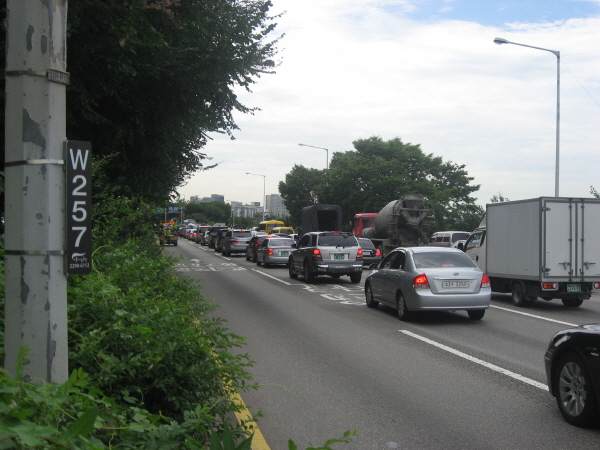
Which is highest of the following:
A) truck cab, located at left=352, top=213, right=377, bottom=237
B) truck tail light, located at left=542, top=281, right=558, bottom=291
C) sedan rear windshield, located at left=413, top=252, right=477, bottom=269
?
truck cab, located at left=352, top=213, right=377, bottom=237

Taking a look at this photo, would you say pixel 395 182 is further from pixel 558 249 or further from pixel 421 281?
pixel 421 281

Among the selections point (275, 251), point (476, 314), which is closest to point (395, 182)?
point (275, 251)

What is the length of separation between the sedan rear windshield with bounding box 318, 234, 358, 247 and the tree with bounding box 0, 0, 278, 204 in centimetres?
726

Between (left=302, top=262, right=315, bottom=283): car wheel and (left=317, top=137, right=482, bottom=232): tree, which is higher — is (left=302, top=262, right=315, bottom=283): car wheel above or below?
below

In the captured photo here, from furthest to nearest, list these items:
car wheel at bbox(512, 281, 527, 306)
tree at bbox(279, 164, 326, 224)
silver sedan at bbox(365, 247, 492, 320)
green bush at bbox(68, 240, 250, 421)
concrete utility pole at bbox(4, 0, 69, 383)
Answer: tree at bbox(279, 164, 326, 224)
car wheel at bbox(512, 281, 527, 306)
silver sedan at bbox(365, 247, 492, 320)
green bush at bbox(68, 240, 250, 421)
concrete utility pole at bbox(4, 0, 69, 383)

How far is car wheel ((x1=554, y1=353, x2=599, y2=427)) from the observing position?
5430mm

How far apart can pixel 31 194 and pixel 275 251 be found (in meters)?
26.3

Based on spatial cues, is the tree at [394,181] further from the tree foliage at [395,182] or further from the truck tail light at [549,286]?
the truck tail light at [549,286]

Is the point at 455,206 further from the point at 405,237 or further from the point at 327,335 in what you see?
the point at 327,335

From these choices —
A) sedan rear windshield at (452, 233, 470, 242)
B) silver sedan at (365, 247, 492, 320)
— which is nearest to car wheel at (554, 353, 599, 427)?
silver sedan at (365, 247, 492, 320)

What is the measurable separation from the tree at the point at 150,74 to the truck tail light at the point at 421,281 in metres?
5.72

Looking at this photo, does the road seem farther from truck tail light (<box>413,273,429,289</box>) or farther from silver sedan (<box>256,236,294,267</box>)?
silver sedan (<box>256,236,294,267</box>)

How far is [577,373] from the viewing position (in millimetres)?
5621

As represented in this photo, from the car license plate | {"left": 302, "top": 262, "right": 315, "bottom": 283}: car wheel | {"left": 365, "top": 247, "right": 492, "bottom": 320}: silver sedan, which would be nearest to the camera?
{"left": 365, "top": 247, "right": 492, "bottom": 320}: silver sedan
